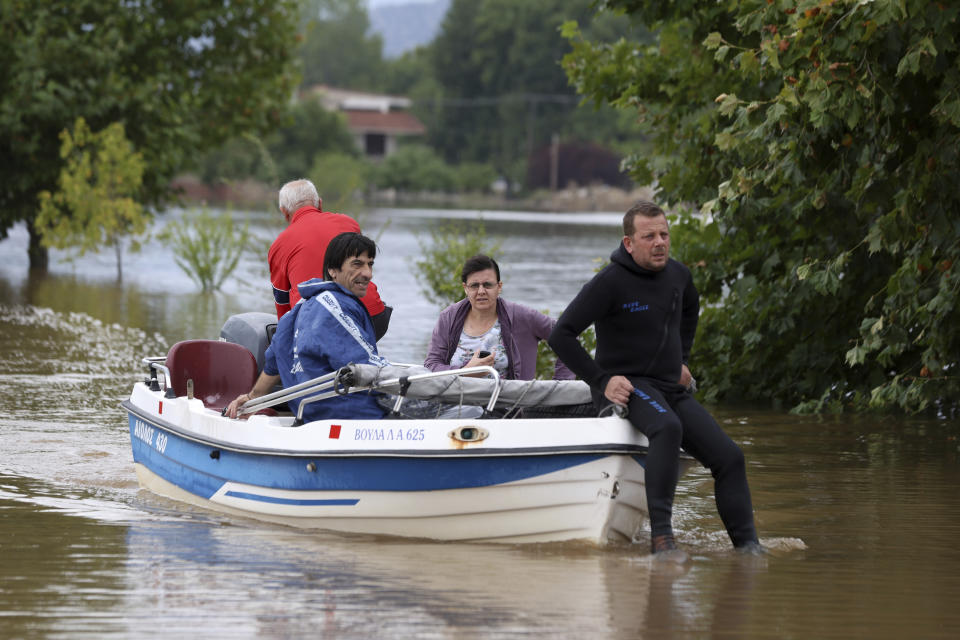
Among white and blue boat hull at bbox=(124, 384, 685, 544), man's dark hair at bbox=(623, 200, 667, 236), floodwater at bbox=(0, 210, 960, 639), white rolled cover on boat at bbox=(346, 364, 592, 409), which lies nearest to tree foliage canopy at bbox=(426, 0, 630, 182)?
floodwater at bbox=(0, 210, 960, 639)

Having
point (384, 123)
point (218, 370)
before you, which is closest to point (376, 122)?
point (384, 123)

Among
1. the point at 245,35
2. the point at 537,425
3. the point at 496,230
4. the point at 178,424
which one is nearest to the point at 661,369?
the point at 537,425

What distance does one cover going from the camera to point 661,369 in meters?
7.00

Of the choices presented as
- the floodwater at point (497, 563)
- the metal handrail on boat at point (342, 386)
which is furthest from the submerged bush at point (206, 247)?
the metal handrail on boat at point (342, 386)

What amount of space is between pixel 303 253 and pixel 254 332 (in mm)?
797

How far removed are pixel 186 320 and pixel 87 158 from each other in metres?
7.89

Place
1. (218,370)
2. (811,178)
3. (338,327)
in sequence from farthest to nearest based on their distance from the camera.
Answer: (811,178), (218,370), (338,327)

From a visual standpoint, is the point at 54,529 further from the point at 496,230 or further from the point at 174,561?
the point at 496,230

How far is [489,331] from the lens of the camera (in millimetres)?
8289

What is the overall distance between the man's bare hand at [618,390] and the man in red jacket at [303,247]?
8.02ft

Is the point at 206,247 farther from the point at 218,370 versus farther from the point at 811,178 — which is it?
the point at 218,370

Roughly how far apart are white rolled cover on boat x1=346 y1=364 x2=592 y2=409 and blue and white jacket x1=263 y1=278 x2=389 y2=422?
0.27 meters

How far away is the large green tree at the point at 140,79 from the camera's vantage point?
2727 cm

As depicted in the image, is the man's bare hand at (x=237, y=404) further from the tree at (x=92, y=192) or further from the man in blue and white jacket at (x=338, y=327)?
the tree at (x=92, y=192)
